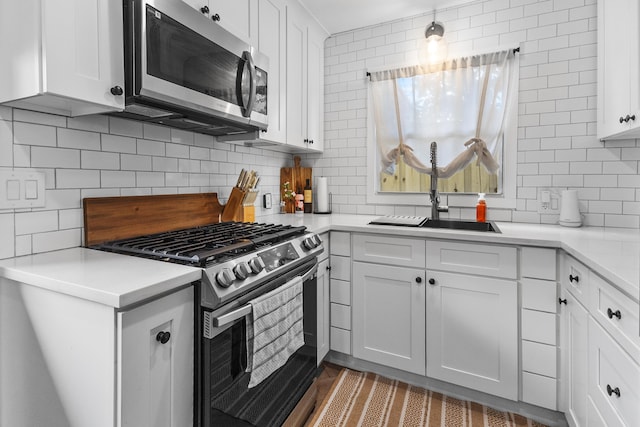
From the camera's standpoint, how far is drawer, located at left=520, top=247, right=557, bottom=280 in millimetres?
1642

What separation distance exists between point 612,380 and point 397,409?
104cm

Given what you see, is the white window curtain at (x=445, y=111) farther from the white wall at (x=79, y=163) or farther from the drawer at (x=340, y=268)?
the white wall at (x=79, y=163)

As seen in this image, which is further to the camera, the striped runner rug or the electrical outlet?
the electrical outlet

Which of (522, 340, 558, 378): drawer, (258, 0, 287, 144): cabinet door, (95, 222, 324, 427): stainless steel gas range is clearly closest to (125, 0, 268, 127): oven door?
(258, 0, 287, 144): cabinet door

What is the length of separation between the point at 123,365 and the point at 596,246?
6.01 feet

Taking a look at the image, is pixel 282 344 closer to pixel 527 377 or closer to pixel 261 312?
pixel 261 312

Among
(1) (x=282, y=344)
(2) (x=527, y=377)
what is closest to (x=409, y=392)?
(2) (x=527, y=377)

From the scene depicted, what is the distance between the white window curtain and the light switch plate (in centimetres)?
217

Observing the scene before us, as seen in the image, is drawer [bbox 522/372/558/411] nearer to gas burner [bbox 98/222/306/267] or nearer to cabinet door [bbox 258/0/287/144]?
gas burner [bbox 98/222/306/267]

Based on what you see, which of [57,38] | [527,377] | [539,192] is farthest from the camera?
[539,192]

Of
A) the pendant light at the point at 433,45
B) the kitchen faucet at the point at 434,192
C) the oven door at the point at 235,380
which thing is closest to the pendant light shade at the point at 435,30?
the pendant light at the point at 433,45

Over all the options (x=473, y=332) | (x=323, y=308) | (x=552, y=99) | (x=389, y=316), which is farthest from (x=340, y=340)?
(x=552, y=99)

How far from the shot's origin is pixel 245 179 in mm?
2043

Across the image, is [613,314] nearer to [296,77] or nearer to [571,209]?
[571,209]
